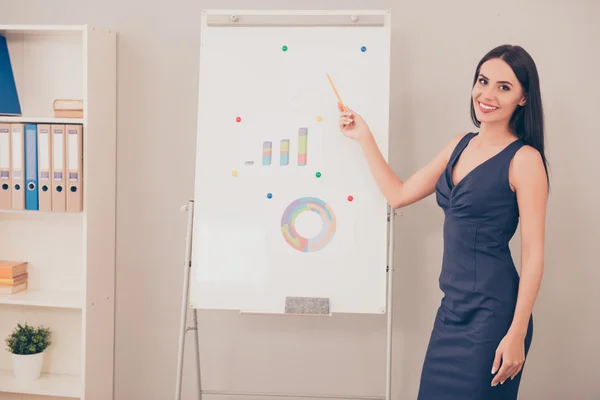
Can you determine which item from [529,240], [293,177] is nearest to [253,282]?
[293,177]

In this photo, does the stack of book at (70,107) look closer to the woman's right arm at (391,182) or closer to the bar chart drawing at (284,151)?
the bar chart drawing at (284,151)

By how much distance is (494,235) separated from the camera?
169cm

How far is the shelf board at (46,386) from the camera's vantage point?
7.79 ft

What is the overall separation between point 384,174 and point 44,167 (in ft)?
4.10

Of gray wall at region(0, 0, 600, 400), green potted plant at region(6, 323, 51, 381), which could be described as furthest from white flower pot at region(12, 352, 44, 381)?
gray wall at region(0, 0, 600, 400)

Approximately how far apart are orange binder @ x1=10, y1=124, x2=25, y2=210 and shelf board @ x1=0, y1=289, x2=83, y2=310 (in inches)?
14.1

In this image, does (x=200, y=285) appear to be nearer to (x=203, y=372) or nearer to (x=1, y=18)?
(x=203, y=372)

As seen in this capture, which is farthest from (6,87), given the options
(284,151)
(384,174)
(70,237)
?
(384,174)

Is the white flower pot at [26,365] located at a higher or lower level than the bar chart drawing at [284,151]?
lower

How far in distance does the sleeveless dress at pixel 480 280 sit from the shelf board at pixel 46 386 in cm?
147

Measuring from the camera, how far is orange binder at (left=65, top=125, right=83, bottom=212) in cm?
225

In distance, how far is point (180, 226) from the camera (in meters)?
2.49

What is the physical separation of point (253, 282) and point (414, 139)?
0.86 metres

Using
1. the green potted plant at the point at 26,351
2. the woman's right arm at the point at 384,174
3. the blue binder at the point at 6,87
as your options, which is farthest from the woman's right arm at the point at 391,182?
the green potted plant at the point at 26,351
